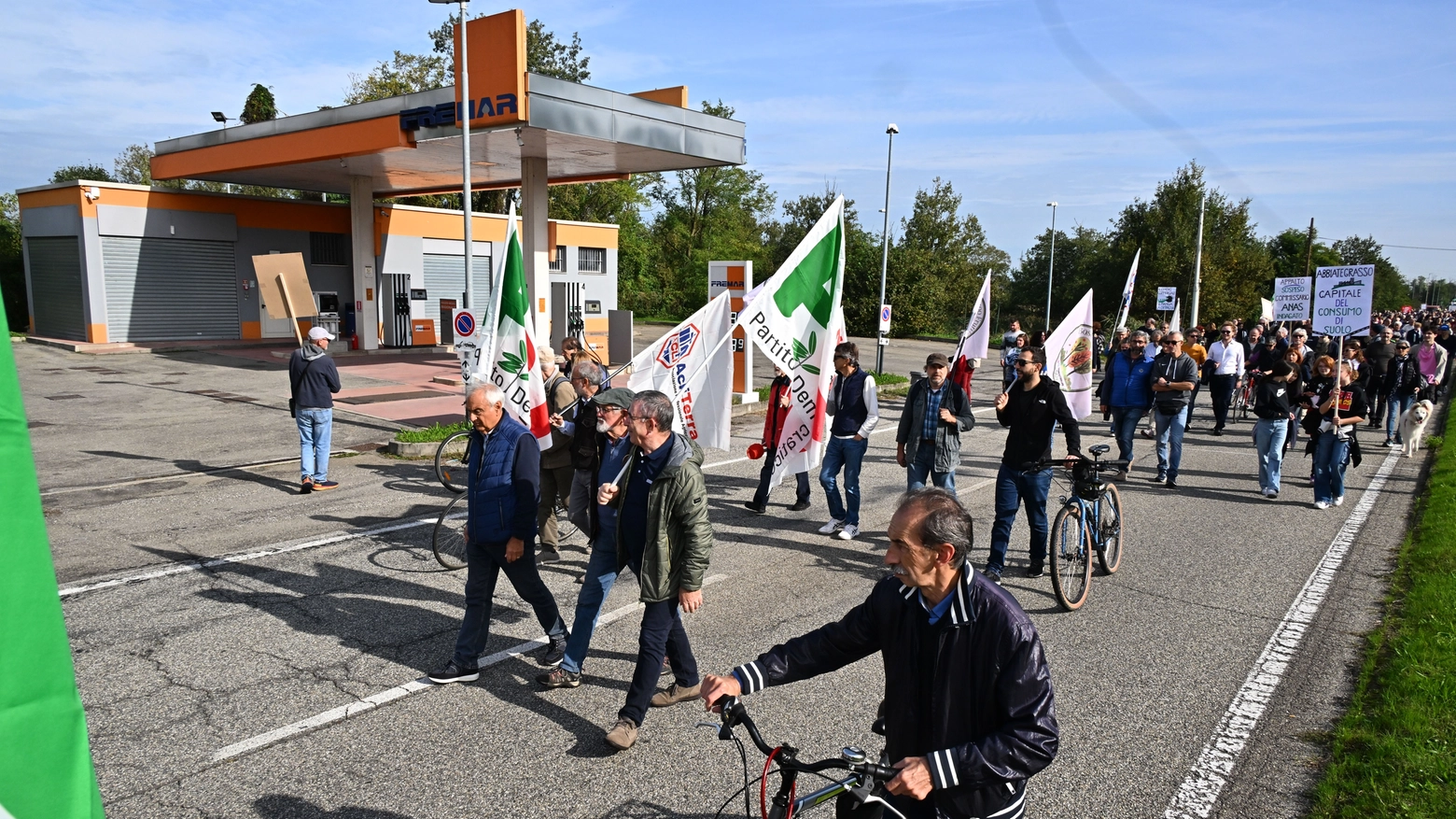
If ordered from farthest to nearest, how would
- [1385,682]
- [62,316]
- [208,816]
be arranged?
[62,316] < [1385,682] < [208,816]

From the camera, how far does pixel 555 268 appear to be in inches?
1320

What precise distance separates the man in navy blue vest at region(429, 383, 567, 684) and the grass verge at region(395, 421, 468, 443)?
764cm

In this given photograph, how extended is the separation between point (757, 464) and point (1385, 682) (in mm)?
7994

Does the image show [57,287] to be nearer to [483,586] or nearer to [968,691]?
[483,586]

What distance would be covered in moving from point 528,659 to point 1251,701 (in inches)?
174

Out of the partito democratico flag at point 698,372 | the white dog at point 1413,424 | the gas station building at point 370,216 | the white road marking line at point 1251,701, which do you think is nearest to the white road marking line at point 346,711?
the partito democratico flag at point 698,372

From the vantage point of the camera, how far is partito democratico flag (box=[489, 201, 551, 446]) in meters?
8.39

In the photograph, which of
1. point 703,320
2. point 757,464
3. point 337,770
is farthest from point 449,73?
point 337,770

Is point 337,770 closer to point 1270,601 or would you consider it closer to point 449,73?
point 1270,601

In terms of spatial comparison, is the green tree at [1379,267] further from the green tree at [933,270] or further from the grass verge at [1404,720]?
the grass verge at [1404,720]

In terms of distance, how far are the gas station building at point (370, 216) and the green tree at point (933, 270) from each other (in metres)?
20.4

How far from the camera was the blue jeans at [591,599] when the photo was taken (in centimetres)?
541

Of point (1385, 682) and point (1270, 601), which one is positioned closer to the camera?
point (1385, 682)

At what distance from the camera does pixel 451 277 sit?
33.7m
